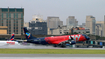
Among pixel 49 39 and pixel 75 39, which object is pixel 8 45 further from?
pixel 75 39

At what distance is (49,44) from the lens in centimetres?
8475

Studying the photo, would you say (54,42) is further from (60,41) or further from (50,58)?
(50,58)

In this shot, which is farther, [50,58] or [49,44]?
[49,44]

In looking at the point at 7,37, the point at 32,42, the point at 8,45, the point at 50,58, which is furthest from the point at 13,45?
the point at 7,37

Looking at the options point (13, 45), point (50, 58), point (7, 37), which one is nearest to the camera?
point (50, 58)

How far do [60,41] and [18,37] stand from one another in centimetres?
6617

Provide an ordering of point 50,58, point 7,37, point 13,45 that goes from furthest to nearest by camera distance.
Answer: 1. point 7,37
2. point 13,45
3. point 50,58

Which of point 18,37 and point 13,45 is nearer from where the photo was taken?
point 13,45

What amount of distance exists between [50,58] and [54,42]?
156ft

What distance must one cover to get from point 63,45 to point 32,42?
11.9m

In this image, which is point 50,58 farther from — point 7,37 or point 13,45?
point 7,37

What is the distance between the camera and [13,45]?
80375mm

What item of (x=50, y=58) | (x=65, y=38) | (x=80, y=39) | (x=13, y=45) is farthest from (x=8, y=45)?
(x=50, y=58)

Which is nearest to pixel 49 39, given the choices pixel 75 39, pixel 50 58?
pixel 75 39
